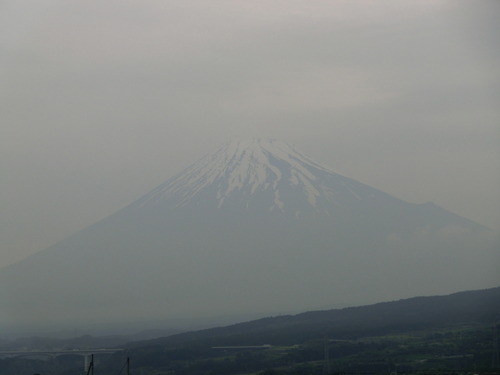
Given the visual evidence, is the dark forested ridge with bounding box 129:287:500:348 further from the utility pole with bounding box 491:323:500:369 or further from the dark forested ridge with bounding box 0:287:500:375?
the utility pole with bounding box 491:323:500:369

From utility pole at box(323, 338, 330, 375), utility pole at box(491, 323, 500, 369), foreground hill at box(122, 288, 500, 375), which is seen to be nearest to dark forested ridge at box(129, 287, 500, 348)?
foreground hill at box(122, 288, 500, 375)

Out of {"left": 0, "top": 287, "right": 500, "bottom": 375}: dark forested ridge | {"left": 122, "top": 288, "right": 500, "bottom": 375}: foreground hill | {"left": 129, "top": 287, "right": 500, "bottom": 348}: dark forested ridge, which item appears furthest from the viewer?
{"left": 129, "top": 287, "right": 500, "bottom": 348}: dark forested ridge

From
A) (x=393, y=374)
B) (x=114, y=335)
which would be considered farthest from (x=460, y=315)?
(x=393, y=374)

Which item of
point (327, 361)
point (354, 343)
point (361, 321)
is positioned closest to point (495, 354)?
point (327, 361)

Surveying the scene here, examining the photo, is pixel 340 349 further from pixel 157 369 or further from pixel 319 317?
pixel 319 317

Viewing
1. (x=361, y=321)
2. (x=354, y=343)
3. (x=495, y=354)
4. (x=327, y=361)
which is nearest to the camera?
(x=495, y=354)

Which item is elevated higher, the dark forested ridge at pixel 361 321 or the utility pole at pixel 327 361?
the dark forested ridge at pixel 361 321

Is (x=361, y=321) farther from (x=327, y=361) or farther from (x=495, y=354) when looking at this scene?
(x=495, y=354)

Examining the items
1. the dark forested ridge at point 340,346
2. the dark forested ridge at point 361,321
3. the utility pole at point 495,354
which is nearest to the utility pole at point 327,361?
the dark forested ridge at point 340,346

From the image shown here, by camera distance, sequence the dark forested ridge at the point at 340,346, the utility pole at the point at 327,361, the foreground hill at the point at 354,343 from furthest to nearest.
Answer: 1. the foreground hill at the point at 354,343
2. the utility pole at the point at 327,361
3. the dark forested ridge at the point at 340,346

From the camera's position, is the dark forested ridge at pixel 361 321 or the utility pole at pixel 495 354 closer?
the utility pole at pixel 495 354

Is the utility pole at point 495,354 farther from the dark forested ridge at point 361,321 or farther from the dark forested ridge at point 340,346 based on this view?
the dark forested ridge at point 361,321
